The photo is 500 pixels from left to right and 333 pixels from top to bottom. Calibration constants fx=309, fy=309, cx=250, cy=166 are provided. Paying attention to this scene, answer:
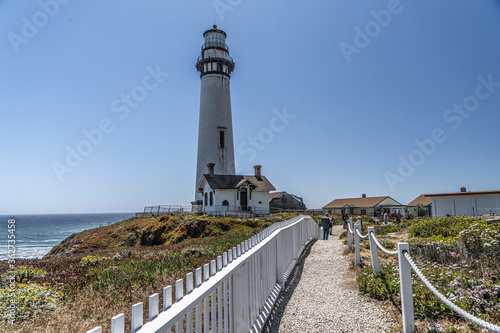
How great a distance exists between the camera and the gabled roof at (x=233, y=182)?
33781mm

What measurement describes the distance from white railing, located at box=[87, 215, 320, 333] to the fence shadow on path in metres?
0.13

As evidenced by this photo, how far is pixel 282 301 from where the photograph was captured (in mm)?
5852

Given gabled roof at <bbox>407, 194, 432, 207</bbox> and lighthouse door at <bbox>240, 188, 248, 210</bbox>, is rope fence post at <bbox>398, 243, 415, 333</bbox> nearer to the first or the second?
lighthouse door at <bbox>240, 188, 248, 210</bbox>

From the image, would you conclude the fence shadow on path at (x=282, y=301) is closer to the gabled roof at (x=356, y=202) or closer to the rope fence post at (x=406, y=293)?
the rope fence post at (x=406, y=293)

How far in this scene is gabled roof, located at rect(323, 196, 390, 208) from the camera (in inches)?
2251

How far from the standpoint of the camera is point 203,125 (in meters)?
36.4

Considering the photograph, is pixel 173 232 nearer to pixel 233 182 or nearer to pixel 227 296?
pixel 233 182

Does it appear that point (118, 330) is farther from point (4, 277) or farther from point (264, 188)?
point (264, 188)

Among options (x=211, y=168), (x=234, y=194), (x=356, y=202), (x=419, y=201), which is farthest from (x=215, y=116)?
(x=419, y=201)

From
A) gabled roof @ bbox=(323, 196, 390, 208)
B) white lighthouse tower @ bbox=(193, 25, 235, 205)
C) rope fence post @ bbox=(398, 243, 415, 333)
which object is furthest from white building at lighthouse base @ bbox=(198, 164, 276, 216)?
gabled roof @ bbox=(323, 196, 390, 208)

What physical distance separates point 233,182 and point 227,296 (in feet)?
102

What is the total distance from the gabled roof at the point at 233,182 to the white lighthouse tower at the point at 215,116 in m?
1.81

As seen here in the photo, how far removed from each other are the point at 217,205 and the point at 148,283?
27142mm

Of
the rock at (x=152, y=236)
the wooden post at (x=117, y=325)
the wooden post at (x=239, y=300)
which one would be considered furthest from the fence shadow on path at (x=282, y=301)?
the rock at (x=152, y=236)
